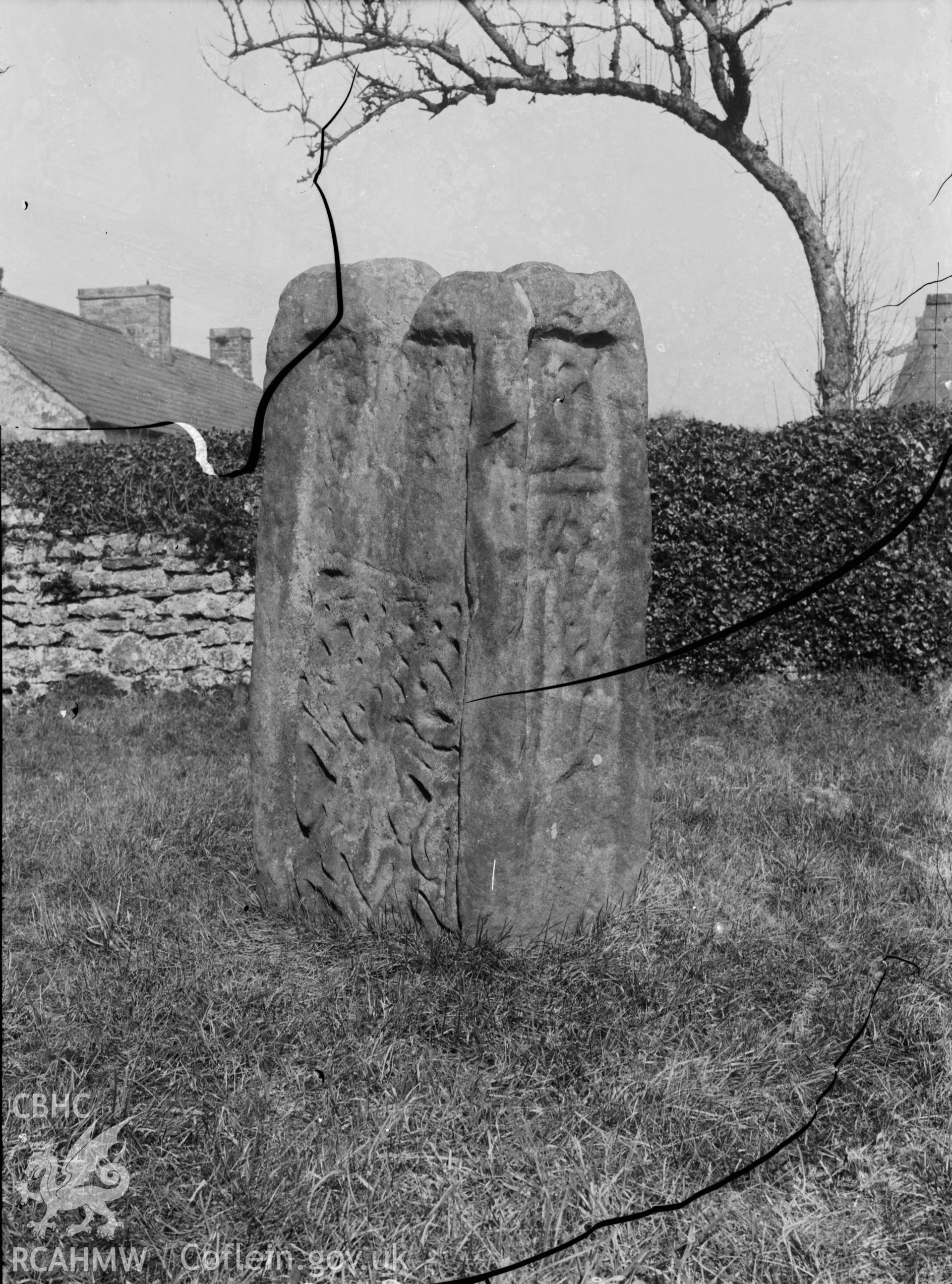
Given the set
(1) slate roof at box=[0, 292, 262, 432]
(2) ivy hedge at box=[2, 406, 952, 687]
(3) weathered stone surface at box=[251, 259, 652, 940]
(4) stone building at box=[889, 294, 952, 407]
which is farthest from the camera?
(1) slate roof at box=[0, 292, 262, 432]

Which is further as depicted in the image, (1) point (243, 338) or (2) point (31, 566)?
(1) point (243, 338)

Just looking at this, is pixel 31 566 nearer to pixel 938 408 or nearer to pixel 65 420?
pixel 65 420

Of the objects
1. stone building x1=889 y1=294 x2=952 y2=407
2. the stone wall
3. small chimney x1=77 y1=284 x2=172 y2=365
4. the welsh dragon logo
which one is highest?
small chimney x1=77 y1=284 x2=172 y2=365

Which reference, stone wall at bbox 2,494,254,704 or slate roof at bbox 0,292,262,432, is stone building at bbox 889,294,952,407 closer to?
stone wall at bbox 2,494,254,704

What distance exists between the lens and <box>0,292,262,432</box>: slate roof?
46.0 ft

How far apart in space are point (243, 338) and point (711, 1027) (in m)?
24.4

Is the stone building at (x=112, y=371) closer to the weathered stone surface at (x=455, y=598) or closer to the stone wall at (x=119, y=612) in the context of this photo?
the stone wall at (x=119, y=612)

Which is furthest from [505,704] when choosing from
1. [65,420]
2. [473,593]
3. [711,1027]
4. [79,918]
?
[65,420]

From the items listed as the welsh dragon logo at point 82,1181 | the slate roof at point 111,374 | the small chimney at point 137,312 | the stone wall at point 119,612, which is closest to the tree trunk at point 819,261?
the slate roof at point 111,374

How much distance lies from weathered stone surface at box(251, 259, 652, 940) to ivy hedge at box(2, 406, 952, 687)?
456 centimetres

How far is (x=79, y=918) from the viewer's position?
11.7 ft

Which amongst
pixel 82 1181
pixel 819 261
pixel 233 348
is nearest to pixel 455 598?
pixel 82 1181

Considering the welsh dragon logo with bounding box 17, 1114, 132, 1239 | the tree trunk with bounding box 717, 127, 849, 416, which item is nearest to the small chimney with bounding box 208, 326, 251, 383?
the tree trunk with bounding box 717, 127, 849, 416

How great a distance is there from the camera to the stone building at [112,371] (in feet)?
44.6
